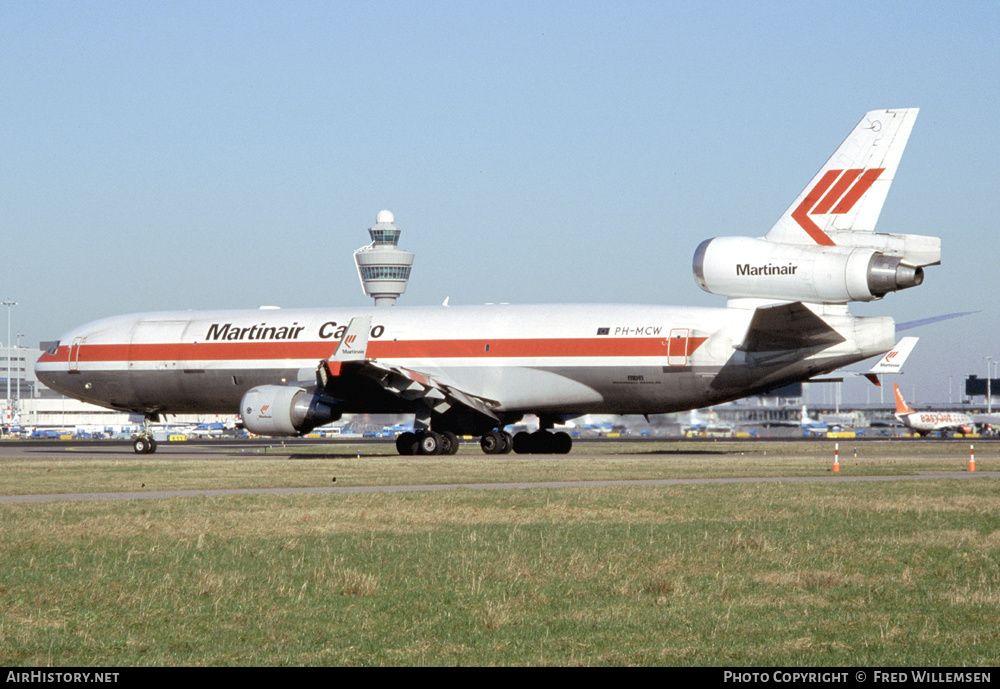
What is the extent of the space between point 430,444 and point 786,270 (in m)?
16.0

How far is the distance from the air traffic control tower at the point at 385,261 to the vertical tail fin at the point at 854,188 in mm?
139198

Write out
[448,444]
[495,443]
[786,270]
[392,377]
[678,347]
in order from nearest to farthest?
[786,270]
[678,347]
[392,377]
[448,444]
[495,443]

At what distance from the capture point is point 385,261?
172 meters

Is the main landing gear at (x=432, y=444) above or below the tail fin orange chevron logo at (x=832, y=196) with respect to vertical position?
below

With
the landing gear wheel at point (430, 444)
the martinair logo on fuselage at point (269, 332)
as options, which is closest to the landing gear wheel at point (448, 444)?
the landing gear wheel at point (430, 444)

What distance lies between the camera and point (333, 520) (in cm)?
1992

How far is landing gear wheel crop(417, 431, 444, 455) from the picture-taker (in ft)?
144

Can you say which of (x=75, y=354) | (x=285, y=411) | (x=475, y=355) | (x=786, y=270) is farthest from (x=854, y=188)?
(x=75, y=354)

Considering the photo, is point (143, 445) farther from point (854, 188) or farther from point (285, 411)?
point (854, 188)

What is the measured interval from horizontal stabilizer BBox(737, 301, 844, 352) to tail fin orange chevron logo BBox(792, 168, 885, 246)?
2.26m

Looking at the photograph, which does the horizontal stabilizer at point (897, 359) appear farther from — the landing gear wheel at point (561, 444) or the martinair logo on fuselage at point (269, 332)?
the martinair logo on fuselage at point (269, 332)

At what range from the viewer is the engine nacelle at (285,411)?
40.9 m

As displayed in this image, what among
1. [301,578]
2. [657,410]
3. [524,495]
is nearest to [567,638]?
[301,578]

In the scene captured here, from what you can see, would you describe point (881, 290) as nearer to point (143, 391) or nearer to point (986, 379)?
point (143, 391)
